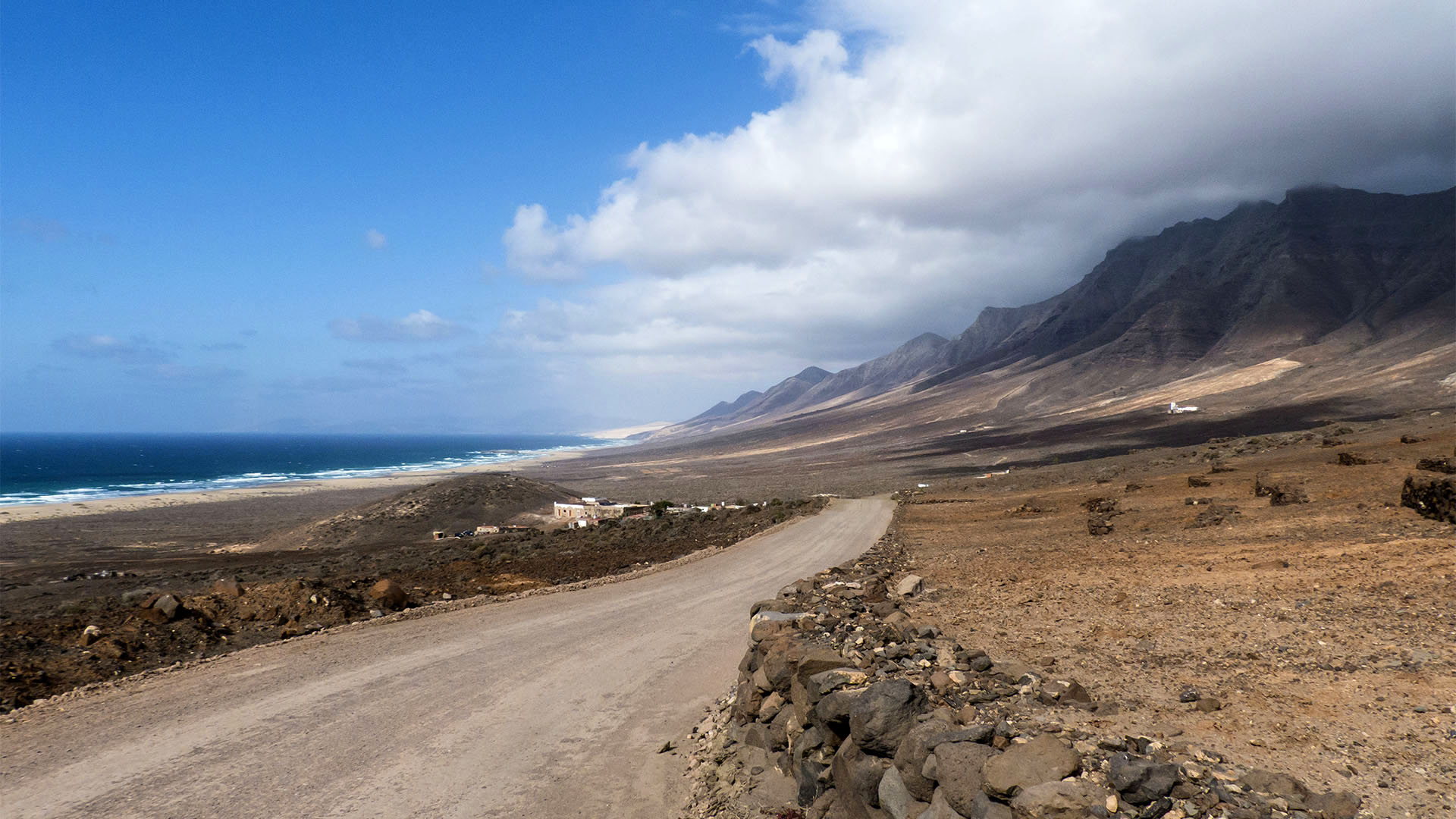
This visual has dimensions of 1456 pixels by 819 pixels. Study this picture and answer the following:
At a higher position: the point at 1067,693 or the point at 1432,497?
the point at 1067,693

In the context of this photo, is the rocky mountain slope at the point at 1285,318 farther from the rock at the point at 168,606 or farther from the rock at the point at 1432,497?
the rock at the point at 168,606

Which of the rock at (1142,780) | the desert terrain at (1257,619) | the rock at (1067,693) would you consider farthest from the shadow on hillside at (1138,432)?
the rock at (1142,780)

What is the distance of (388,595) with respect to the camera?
18844 mm

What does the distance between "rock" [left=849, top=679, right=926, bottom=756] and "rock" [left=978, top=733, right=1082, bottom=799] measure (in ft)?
4.29

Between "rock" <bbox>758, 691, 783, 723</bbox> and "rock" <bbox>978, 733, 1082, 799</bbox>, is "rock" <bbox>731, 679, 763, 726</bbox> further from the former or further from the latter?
"rock" <bbox>978, 733, 1082, 799</bbox>

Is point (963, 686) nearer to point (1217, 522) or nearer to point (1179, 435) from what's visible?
point (1217, 522)

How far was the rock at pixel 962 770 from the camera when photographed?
5727 mm

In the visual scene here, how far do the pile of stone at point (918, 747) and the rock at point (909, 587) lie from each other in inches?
103

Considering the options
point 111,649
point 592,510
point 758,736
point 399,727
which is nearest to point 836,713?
point 758,736

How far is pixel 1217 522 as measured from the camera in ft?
66.3

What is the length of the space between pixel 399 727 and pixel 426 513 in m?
58.8

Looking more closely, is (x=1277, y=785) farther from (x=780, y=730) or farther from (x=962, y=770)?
(x=780, y=730)

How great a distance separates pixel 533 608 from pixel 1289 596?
16057 millimetres

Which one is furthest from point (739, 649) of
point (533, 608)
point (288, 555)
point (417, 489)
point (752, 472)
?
point (752, 472)
